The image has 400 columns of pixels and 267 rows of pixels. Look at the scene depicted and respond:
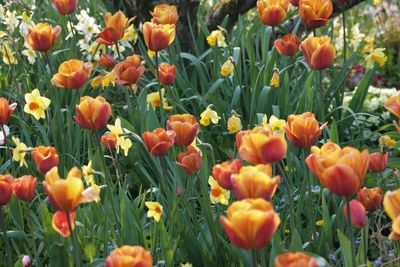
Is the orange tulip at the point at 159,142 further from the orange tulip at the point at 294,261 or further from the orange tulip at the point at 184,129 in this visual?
the orange tulip at the point at 294,261

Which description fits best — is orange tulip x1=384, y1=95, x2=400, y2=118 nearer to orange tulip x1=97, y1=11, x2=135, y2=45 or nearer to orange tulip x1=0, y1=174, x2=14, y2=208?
orange tulip x1=0, y1=174, x2=14, y2=208

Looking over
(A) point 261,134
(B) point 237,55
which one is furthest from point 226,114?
(A) point 261,134

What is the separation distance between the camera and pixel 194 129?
6.83 ft

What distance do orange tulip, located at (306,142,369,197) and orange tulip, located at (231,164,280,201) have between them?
0.33 feet

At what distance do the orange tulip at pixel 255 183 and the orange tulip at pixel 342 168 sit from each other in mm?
102

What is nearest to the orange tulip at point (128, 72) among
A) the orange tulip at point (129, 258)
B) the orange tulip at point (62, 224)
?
the orange tulip at point (62, 224)

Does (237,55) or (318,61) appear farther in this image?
(237,55)

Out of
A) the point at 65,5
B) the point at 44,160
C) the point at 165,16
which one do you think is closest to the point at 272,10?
the point at 165,16

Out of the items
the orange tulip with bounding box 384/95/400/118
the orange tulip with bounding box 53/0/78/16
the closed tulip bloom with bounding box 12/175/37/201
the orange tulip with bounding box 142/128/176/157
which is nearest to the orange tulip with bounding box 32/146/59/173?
the closed tulip bloom with bounding box 12/175/37/201

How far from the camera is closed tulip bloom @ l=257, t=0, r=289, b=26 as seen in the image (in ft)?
9.66

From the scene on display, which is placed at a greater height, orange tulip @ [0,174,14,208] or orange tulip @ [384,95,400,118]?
orange tulip @ [384,95,400,118]

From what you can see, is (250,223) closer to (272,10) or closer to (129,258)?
(129,258)

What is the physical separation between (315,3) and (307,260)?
1.65 meters

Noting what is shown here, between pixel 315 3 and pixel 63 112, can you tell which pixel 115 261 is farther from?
pixel 63 112
